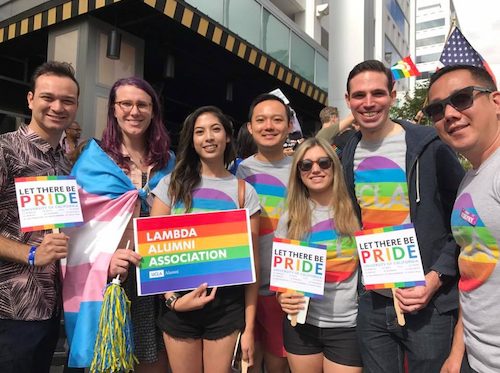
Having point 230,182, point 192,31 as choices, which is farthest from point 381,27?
point 230,182

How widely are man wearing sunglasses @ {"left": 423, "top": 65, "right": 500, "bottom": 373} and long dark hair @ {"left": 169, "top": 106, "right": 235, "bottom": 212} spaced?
1.33 metres

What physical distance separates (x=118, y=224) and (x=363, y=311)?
62.4 inches

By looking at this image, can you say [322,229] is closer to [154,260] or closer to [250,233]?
[250,233]

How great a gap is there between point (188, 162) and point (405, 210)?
55.3 inches

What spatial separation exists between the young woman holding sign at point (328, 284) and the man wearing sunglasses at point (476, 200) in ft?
1.95

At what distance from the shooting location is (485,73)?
174cm

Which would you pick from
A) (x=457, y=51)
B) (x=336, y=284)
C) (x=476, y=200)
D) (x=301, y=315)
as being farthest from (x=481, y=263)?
(x=457, y=51)

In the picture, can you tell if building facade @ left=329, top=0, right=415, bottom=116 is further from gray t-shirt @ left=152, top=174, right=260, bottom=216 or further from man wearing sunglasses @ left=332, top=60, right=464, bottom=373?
gray t-shirt @ left=152, top=174, right=260, bottom=216

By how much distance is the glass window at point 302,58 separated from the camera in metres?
11.6

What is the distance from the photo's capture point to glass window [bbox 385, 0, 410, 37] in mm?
31745

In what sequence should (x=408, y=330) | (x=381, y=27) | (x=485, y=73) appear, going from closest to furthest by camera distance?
(x=485, y=73), (x=408, y=330), (x=381, y=27)

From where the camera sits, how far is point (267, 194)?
283 centimetres

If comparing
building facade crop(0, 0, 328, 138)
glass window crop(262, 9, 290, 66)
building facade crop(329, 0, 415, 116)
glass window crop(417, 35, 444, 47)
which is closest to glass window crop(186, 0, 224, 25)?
building facade crop(0, 0, 328, 138)

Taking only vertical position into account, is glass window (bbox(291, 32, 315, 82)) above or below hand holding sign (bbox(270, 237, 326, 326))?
above
